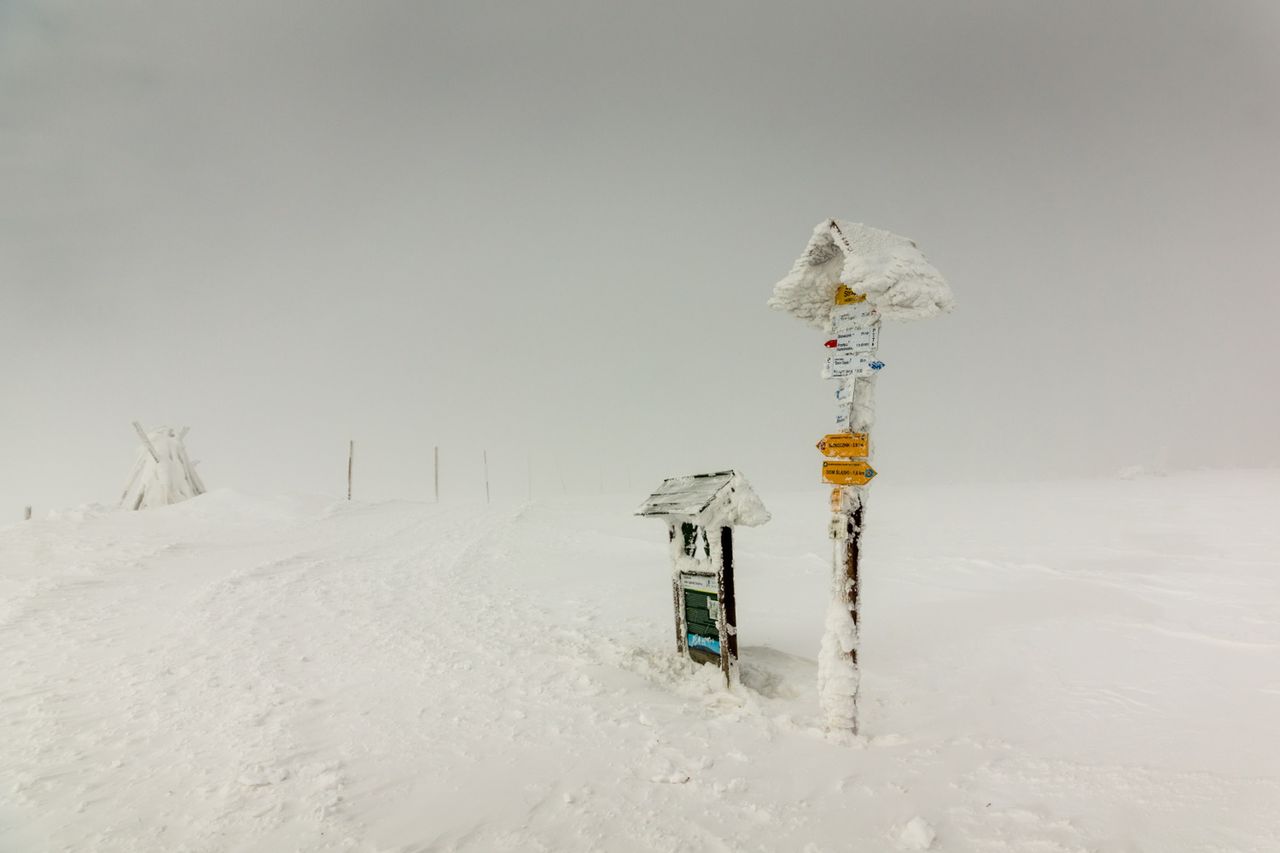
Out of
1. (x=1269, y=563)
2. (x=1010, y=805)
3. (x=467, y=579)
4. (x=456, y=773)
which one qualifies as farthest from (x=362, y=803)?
(x=1269, y=563)

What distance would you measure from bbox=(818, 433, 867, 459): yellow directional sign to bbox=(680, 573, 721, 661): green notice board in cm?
198

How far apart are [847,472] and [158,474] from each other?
1105 inches

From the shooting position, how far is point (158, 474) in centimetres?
2386

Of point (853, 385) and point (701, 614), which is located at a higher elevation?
point (853, 385)

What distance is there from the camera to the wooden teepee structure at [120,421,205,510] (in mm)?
23781

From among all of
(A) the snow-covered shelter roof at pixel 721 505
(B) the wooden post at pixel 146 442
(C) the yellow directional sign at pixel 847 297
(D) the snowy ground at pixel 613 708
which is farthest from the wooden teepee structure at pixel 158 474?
(C) the yellow directional sign at pixel 847 297

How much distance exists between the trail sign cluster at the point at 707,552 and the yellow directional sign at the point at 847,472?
0.95 metres

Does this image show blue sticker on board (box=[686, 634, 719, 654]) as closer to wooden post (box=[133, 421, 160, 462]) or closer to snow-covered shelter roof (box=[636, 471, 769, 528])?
snow-covered shelter roof (box=[636, 471, 769, 528])

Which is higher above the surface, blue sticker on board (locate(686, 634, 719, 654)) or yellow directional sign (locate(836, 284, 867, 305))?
yellow directional sign (locate(836, 284, 867, 305))

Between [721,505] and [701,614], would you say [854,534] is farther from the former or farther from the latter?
[701,614]

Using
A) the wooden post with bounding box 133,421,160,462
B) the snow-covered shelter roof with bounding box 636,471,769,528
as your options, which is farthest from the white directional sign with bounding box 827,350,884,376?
the wooden post with bounding box 133,421,160,462

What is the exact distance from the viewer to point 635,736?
5.50 m

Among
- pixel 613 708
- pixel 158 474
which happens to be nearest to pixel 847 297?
pixel 613 708

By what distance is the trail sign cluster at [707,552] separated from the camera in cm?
650
